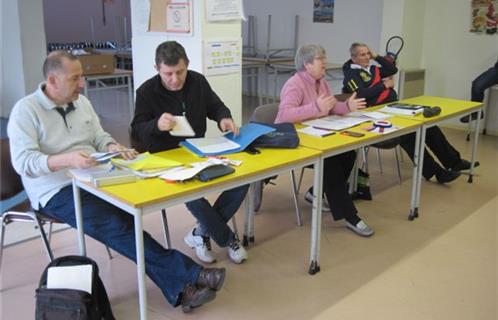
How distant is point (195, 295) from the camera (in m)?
2.26

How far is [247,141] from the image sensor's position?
2.61 metres

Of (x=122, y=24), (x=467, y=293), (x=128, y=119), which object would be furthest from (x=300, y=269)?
(x=122, y=24)

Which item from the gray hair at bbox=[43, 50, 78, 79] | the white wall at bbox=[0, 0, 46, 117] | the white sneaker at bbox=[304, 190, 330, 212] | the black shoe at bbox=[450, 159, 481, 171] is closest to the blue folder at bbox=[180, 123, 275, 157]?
the gray hair at bbox=[43, 50, 78, 79]

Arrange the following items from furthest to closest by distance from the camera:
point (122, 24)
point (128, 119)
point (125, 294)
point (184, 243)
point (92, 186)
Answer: point (122, 24)
point (128, 119)
point (184, 243)
point (125, 294)
point (92, 186)

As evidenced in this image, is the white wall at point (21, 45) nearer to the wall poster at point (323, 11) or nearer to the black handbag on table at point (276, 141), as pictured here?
the wall poster at point (323, 11)

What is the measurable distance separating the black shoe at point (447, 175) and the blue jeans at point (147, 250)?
260 centimetres

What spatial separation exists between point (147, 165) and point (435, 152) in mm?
2824

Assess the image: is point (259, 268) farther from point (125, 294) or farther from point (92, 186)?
point (92, 186)

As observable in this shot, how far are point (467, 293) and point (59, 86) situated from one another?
222 centimetres

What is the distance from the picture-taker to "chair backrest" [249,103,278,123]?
3252mm

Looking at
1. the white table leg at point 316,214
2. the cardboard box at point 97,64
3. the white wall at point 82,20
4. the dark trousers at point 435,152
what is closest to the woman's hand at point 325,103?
the white table leg at point 316,214

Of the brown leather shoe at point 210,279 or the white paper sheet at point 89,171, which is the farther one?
the brown leather shoe at point 210,279

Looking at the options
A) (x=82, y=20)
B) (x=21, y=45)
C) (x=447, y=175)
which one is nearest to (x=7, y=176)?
(x=447, y=175)

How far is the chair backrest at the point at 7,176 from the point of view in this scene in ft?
8.13
